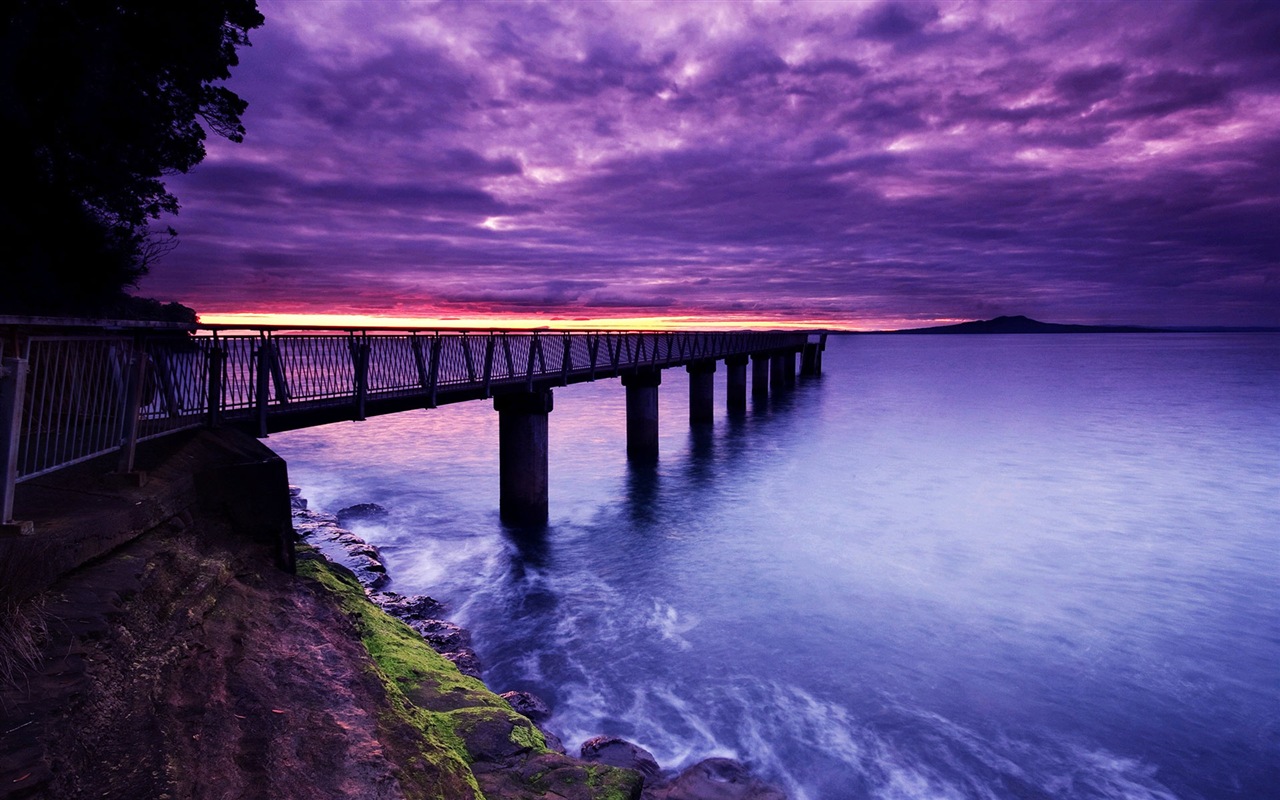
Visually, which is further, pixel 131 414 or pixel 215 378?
pixel 215 378

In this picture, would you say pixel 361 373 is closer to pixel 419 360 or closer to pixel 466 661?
pixel 419 360

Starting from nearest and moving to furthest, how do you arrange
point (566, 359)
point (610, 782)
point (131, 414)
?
point (131, 414)
point (610, 782)
point (566, 359)

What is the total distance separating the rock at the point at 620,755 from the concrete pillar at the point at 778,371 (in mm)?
59860

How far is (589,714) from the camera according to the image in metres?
10.4

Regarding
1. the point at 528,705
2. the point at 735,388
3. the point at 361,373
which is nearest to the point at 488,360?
the point at 361,373

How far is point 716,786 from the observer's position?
7.70 metres

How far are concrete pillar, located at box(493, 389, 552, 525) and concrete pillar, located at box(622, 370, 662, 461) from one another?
1026 cm

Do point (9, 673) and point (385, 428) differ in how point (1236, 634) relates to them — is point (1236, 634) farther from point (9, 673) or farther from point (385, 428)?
point (385, 428)

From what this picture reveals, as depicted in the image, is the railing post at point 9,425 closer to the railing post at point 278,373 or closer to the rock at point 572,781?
the rock at point 572,781

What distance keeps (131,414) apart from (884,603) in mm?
14051

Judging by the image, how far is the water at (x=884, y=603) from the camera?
32.3 ft

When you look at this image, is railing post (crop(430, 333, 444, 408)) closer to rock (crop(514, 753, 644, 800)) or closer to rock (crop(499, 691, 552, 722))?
rock (crop(499, 691, 552, 722))

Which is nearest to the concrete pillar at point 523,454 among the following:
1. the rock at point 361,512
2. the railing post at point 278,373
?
the rock at point 361,512

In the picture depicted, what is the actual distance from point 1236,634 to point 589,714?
13122 mm
